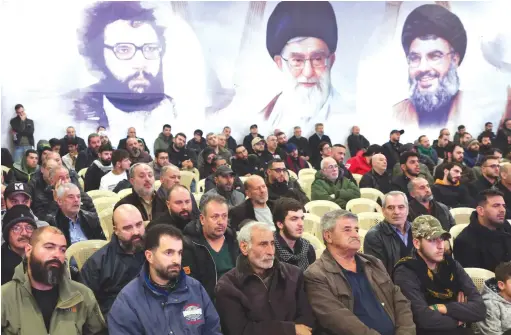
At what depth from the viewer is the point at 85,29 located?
12164mm

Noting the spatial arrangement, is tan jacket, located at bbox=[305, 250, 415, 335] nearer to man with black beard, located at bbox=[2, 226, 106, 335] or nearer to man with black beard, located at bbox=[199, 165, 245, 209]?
man with black beard, located at bbox=[2, 226, 106, 335]

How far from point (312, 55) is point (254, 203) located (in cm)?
926

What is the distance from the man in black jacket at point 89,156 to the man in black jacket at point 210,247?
5.48m

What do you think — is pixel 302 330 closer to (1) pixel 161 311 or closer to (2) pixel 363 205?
(1) pixel 161 311

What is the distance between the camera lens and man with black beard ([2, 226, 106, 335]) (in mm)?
2924

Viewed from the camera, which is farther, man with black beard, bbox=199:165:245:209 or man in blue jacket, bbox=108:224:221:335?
man with black beard, bbox=199:165:245:209

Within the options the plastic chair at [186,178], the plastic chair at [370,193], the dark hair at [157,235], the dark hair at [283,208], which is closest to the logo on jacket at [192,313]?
the dark hair at [157,235]

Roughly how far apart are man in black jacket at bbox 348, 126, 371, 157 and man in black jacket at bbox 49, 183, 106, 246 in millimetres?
9627

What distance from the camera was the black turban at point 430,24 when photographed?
1433cm

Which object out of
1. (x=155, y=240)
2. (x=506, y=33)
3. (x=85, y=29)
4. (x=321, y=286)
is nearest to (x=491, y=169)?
(x=321, y=286)

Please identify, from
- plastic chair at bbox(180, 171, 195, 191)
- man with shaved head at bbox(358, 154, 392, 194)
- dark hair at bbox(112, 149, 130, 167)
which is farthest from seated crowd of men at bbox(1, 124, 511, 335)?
plastic chair at bbox(180, 171, 195, 191)

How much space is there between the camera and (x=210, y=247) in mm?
3801

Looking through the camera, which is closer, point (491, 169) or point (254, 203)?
point (254, 203)

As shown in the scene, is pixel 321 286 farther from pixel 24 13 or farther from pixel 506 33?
pixel 506 33
